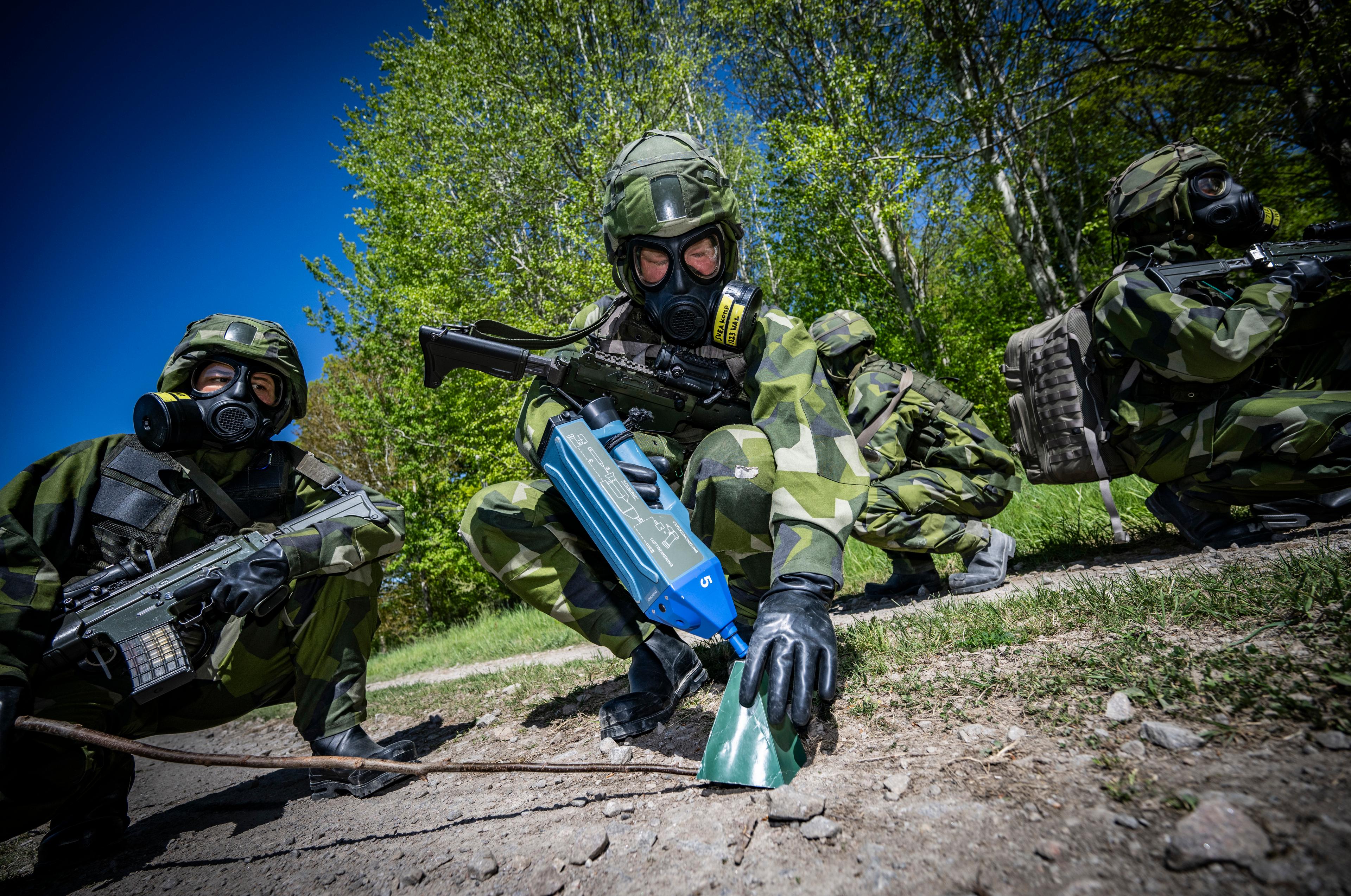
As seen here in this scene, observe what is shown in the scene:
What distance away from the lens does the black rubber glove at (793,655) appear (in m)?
1.48

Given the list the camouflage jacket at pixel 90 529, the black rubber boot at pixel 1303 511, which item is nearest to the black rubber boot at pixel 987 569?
the black rubber boot at pixel 1303 511

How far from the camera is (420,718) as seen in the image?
11.2 feet

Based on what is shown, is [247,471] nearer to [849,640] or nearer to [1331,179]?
[849,640]

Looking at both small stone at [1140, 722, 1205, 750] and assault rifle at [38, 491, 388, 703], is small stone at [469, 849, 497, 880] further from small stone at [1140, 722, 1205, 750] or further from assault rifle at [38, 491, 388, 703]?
assault rifle at [38, 491, 388, 703]

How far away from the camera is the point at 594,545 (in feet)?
8.46

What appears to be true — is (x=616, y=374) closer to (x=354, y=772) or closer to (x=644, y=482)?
(x=644, y=482)

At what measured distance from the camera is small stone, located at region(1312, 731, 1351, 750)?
3.28 feet

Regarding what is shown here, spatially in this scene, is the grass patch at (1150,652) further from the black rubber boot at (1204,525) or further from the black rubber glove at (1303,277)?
→ the black rubber glove at (1303,277)

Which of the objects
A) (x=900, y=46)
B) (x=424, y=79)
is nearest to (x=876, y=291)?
(x=900, y=46)

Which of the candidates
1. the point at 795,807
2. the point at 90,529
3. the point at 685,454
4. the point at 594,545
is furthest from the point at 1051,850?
the point at 90,529

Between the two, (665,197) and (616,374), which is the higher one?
(665,197)

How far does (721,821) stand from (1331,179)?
26.8 feet

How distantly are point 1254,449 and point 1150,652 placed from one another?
81.8 inches

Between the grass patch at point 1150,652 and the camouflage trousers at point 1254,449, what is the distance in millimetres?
832
